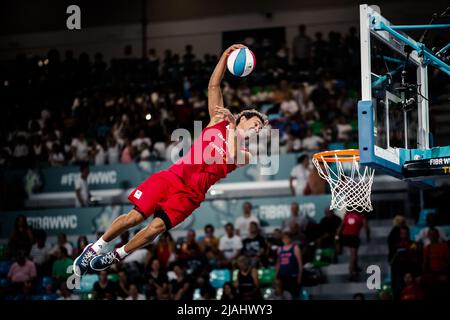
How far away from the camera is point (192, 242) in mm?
16297

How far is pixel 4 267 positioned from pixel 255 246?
223 inches

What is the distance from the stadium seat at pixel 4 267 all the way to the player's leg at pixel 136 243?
27.7 feet

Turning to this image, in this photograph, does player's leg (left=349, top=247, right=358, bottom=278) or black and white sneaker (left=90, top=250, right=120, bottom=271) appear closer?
black and white sneaker (left=90, top=250, right=120, bottom=271)

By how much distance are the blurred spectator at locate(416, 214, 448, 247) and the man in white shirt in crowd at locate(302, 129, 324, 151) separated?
3035mm

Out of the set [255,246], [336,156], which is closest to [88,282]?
[255,246]

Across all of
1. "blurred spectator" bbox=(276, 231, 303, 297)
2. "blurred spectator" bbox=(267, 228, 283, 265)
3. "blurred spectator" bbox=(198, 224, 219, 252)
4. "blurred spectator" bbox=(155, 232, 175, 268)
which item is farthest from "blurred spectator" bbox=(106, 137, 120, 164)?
"blurred spectator" bbox=(276, 231, 303, 297)

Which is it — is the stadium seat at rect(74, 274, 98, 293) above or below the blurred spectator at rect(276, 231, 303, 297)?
below

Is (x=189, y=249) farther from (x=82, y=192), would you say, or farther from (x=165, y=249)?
(x=82, y=192)

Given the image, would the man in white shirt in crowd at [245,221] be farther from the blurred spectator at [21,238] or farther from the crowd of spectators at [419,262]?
the blurred spectator at [21,238]

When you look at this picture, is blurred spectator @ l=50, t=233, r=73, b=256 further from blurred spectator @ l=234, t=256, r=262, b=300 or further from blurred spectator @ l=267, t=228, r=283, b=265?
blurred spectator @ l=267, t=228, r=283, b=265

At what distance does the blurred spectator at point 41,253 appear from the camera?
17.6 m

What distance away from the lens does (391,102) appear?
10906 mm

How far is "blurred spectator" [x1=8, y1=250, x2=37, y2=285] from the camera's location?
1728 centimetres

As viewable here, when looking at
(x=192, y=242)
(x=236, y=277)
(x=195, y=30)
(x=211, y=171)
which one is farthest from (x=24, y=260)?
(x=195, y=30)
